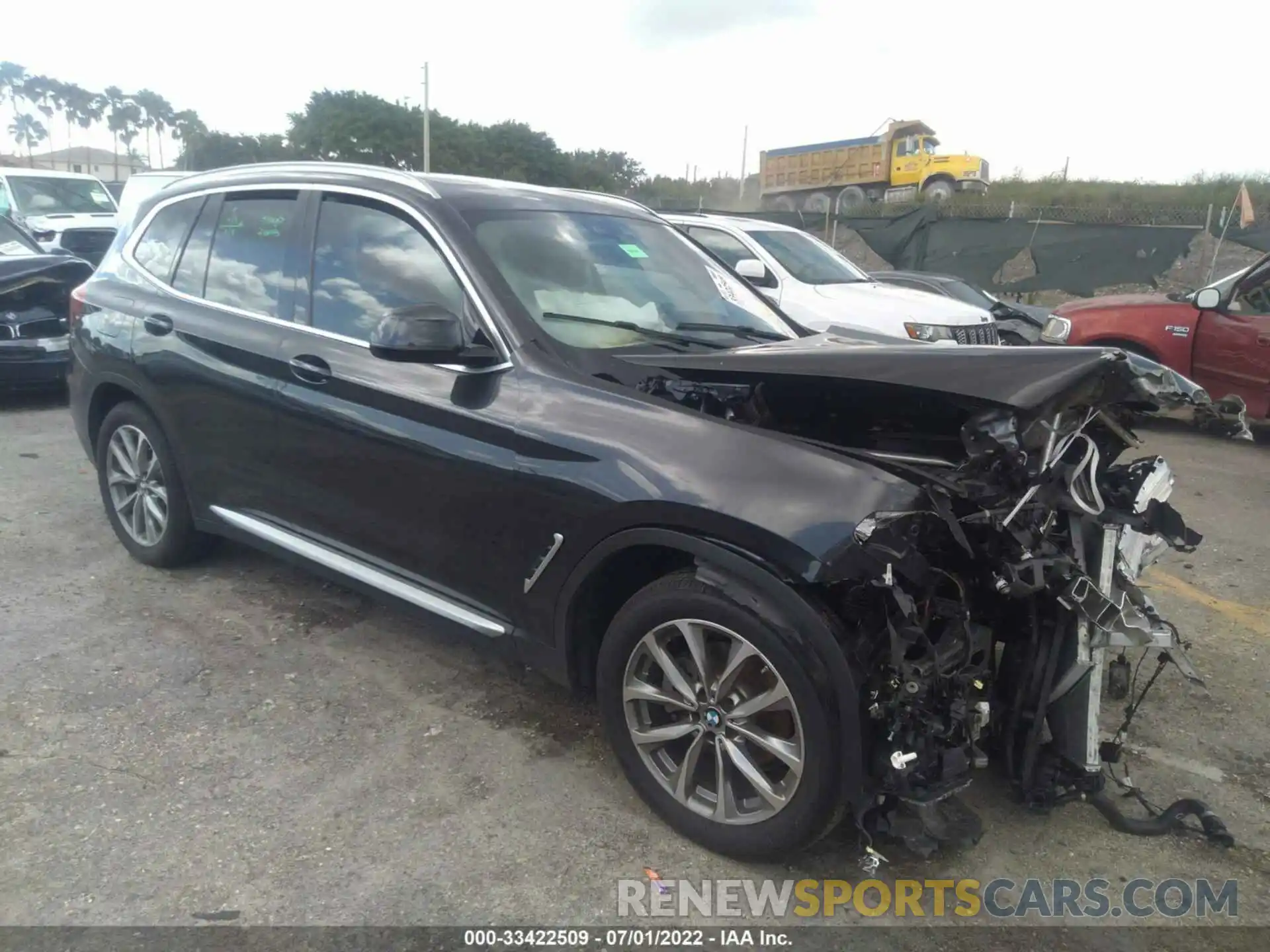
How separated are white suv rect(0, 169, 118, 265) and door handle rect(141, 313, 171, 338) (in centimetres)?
1013

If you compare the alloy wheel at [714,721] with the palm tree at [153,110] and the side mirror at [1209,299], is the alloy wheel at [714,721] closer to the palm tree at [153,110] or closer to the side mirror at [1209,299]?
the side mirror at [1209,299]

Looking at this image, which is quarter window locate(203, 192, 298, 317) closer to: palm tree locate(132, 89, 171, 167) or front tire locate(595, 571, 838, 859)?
front tire locate(595, 571, 838, 859)

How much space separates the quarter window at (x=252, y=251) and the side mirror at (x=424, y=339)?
1022 millimetres

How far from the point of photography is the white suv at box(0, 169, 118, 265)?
13078 mm

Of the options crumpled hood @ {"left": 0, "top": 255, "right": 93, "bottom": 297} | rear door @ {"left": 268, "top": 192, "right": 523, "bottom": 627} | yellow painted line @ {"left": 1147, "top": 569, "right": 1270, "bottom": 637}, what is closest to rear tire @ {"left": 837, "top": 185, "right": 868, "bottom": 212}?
crumpled hood @ {"left": 0, "top": 255, "right": 93, "bottom": 297}

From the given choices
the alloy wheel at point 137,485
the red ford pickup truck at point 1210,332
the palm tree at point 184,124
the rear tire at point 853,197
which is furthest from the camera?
the palm tree at point 184,124

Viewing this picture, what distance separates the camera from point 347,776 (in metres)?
3.10

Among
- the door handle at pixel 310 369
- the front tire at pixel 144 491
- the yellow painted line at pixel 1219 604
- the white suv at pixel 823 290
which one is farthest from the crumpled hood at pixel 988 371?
the white suv at pixel 823 290

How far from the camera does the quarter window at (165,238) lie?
4.44m

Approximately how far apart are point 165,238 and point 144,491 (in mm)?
1198

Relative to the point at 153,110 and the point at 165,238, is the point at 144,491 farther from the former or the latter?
the point at 153,110

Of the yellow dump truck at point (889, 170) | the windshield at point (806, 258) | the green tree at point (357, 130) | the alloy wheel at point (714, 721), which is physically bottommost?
the alloy wheel at point (714, 721)

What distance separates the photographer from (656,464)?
2734 mm

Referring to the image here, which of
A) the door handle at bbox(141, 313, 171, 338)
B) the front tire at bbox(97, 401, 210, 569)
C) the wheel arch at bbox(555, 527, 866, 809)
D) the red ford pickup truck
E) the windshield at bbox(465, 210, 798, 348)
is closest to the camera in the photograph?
the wheel arch at bbox(555, 527, 866, 809)
